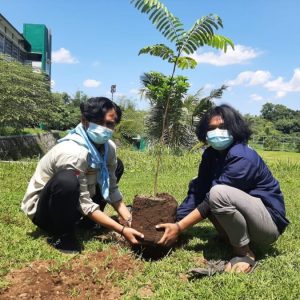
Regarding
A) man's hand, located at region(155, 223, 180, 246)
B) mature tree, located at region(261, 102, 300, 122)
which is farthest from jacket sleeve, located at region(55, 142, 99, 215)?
mature tree, located at region(261, 102, 300, 122)

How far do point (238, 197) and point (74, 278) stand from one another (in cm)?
123

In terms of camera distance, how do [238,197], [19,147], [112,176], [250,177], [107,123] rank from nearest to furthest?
[238,197] → [250,177] → [107,123] → [112,176] → [19,147]

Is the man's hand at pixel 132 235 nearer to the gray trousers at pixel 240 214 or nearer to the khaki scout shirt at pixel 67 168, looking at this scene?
the khaki scout shirt at pixel 67 168

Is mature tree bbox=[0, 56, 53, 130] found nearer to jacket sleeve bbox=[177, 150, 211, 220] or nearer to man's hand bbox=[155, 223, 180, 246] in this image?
jacket sleeve bbox=[177, 150, 211, 220]

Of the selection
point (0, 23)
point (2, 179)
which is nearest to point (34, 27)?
point (0, 23)

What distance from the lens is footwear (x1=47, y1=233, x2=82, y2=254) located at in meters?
3.32

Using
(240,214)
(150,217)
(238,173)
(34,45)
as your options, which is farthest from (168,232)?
(34,45)

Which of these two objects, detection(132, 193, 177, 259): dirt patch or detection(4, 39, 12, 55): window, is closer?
detection(132, 193, 177, 259): dirt patch

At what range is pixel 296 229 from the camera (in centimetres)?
418

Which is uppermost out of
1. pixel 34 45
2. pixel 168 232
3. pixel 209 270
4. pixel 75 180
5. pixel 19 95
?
pixel 34 45

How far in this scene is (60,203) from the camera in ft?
10.5

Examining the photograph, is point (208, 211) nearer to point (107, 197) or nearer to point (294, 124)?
point (107, 197)

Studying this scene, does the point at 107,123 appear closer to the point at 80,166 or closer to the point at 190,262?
the point at 80,166

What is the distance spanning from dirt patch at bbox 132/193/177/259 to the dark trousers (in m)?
0.48
